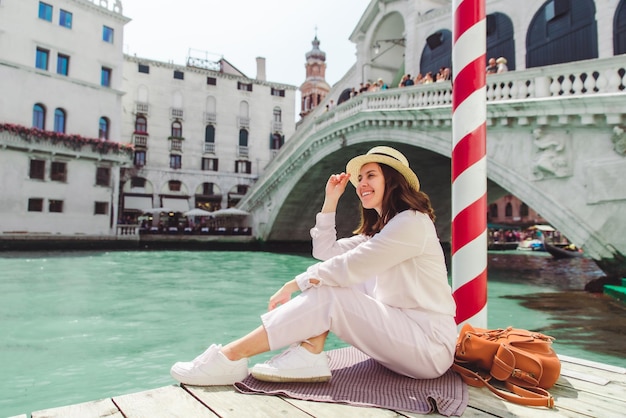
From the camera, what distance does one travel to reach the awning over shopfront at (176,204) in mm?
22609

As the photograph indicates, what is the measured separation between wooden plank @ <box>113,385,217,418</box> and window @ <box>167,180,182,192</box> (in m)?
22.5

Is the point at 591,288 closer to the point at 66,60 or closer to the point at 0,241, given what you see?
the point at 0,241

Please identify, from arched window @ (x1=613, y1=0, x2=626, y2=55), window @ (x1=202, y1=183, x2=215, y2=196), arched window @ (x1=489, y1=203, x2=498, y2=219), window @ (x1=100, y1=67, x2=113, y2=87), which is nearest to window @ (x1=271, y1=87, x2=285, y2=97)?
window @ (x1=202, y1=183, x2=215, y2=196)

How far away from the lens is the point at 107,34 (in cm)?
1717

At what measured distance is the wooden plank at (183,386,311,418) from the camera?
53.7 inches

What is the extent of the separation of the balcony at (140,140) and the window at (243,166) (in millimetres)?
4835

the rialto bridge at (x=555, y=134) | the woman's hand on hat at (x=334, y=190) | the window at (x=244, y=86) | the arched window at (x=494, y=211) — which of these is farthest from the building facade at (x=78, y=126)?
the arched window at (x=494, y=211)

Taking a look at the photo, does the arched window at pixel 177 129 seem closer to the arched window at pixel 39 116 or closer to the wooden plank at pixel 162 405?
the arched window at pixel 39 116

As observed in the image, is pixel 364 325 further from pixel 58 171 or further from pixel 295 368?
pixel 58 171

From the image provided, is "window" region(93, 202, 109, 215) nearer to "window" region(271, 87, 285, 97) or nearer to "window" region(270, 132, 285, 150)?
"window" region(270, 132, 285, 150)

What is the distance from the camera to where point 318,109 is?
652 inches

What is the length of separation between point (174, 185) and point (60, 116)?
769 centimetres

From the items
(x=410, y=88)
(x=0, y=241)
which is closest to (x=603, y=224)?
(x=410, y=88)

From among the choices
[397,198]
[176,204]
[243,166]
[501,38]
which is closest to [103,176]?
[176,204]
